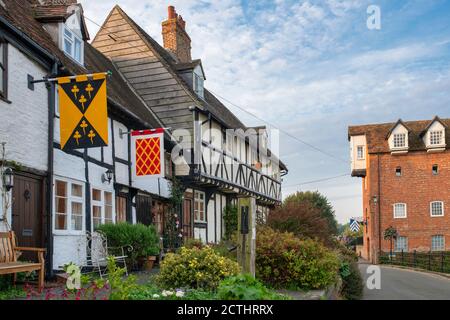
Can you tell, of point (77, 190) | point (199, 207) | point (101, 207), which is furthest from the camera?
point (199, 207)

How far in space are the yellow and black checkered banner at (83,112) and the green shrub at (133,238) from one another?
3.29 m

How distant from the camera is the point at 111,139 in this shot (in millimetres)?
14891

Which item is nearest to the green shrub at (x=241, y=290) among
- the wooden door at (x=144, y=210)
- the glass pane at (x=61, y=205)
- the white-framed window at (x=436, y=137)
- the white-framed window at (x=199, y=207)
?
the glass pane at (x=61, y=205)

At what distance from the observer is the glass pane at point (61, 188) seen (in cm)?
1200

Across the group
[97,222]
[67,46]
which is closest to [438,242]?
[97,222]

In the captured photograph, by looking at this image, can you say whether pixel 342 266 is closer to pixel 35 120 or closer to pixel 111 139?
pixel 111 139

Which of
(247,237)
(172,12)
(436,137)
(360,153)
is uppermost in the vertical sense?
(172,12)

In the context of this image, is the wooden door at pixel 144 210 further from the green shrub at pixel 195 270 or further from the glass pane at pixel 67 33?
the green shrub at pixel 195 270

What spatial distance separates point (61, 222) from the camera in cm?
1212

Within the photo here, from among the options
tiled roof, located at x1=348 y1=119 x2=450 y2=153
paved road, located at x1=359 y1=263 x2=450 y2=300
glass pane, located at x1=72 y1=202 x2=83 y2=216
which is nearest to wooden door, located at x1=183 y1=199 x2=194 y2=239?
paved road, located at x1=359 y1=263 x2=450 y2=300

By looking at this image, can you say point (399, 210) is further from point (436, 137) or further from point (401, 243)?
point (436, 137)

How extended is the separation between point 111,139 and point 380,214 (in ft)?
104

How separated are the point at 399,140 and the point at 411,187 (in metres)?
3.75

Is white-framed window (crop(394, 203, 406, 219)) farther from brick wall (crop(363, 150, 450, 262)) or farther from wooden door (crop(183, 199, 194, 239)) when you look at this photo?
wooden door (crop(183, 199, 194, 239))
